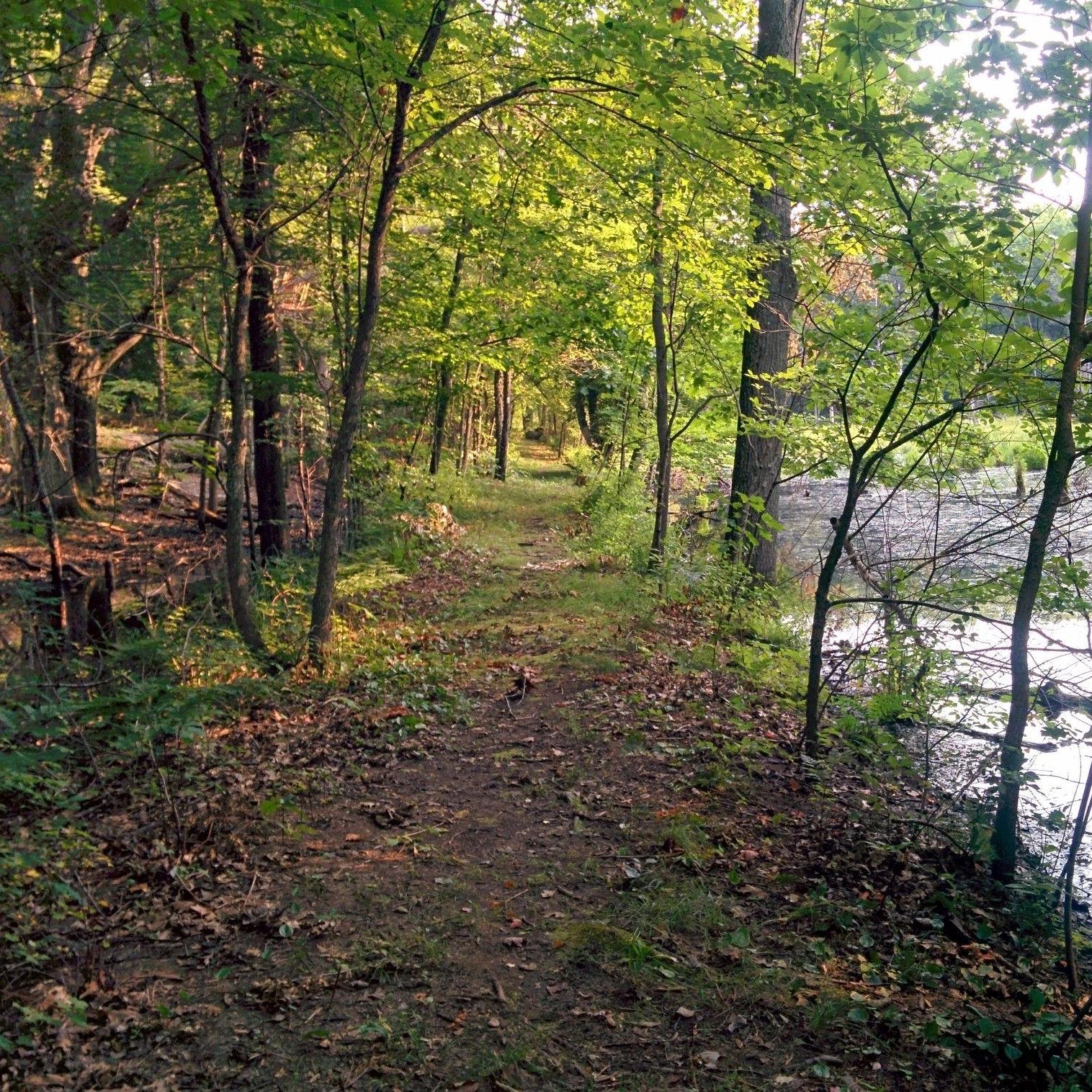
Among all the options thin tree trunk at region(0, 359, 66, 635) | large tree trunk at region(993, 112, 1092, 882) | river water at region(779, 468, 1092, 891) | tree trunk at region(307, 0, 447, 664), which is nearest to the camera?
large tree trunk at region(993, 112, 1092, 882)

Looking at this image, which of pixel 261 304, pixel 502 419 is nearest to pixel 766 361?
pixel 261 304

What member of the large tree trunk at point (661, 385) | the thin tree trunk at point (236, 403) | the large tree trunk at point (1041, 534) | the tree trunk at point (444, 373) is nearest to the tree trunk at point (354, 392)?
the thin tree trunk at point (236, 403)

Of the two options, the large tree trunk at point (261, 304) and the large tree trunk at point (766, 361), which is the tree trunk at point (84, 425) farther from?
the large tree trunk at point (766, 361)

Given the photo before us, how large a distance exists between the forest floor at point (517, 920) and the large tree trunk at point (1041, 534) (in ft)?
0.94

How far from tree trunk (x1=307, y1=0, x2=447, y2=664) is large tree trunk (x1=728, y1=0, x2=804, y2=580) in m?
3.90

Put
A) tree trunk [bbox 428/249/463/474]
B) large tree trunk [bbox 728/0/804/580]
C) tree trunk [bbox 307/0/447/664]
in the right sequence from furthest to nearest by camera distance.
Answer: tree trunk [bbox 428/249/463/474], large tree trunk [bbox 728/0/804/580], tree trunk [bbox 307/0/447/664]

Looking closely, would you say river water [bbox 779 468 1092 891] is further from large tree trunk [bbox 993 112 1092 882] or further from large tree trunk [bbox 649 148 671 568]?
large tree trunk [bbox 649 148 671 568]

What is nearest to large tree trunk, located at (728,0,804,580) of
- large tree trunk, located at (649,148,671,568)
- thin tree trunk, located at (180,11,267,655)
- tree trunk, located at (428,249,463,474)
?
large tree trunk, located at (649,148,671,568)

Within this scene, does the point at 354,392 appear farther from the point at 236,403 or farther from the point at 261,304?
the point at 261,304

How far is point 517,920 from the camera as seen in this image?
4.14 metres

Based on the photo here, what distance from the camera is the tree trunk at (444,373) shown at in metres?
13.5

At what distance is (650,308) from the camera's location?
11305 mm

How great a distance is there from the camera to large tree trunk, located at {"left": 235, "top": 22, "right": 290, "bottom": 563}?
7344mm

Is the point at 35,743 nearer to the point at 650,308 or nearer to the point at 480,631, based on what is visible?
the point at 480,631
